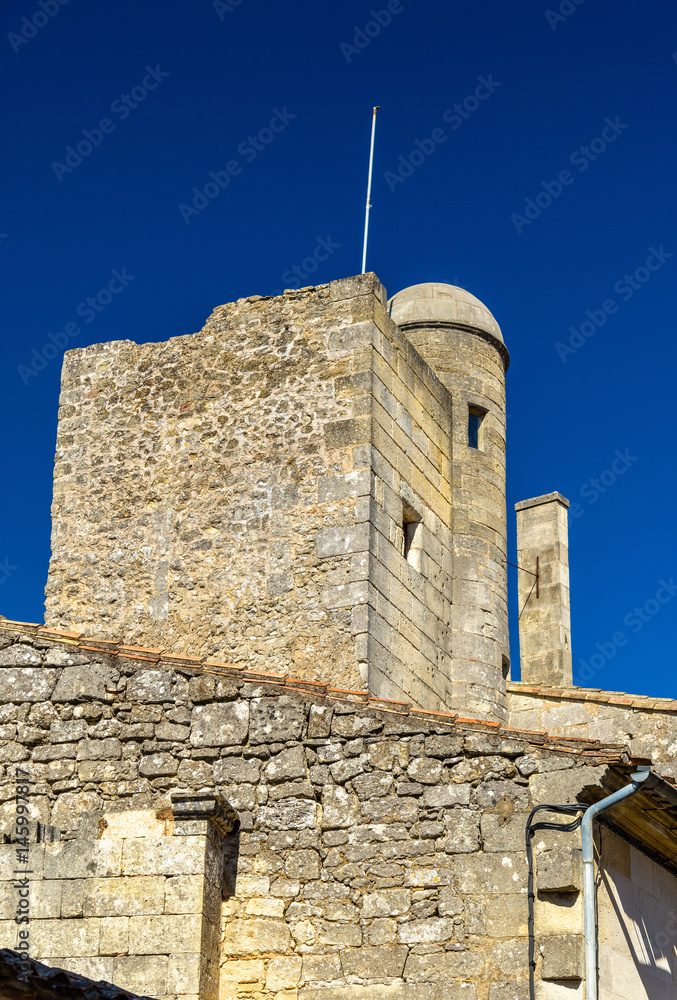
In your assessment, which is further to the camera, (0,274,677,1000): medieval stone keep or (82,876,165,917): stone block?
(82,876,165,917): stone block

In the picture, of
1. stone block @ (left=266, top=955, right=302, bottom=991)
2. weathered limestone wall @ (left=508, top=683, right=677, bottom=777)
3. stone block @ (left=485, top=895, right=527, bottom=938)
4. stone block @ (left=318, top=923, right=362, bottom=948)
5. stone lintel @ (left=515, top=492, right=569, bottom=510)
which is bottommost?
stone block @ (left=266, top=955, right=302, bottom=991)

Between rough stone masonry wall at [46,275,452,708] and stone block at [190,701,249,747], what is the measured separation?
3255 millimetres

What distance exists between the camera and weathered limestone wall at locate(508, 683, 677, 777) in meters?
13.6

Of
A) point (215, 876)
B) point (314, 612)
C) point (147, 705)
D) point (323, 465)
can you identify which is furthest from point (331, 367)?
point (215, 876)

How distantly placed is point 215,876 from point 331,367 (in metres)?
6.33

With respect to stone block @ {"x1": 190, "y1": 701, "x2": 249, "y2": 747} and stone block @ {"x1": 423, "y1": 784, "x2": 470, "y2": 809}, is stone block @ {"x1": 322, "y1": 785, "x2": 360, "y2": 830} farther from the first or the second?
stone block @ {"x1": 190, "y1": 701, "x2": 249, "y2": 747}

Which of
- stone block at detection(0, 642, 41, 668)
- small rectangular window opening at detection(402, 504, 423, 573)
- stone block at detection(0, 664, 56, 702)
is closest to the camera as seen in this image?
stone block at detection(0, 664, 56, 702)

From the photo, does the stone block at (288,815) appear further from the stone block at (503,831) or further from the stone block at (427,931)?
the stone block at (503,831)

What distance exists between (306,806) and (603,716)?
588 cm

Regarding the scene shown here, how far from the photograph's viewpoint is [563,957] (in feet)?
26.9

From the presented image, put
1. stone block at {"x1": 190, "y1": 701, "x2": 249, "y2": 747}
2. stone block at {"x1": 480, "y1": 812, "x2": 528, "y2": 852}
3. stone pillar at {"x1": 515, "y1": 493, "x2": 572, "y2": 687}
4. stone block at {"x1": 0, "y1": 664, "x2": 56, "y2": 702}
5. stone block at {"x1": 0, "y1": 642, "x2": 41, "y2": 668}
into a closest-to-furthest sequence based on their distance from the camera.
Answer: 1. stone block at {"x1": 480, "y1": 812, "x2": 528, "y2": 852}
2. stone block at {"x1": 190, "y1": 701, "x2": 249, "y2": 747}
3. stone block at {"x1": 0, "y1": 664, "x2": 56, "y2": 702}
4. stone block at {"x1": 0, "y1": 642, "x2": 41, "y2": 668}
5. stone pillar at {"x1": 515, "y1": 493, "x2": 572, "y2": 687}

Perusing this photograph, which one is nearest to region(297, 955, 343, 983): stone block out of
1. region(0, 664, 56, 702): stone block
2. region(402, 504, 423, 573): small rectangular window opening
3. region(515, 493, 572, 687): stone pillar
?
region(0, 664, 56, 702): stone block

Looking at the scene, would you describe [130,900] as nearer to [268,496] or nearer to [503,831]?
[503,831]

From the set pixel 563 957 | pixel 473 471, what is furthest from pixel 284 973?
pixel 473 471
